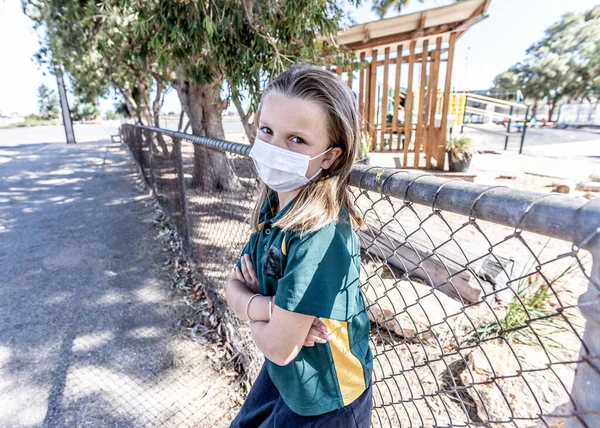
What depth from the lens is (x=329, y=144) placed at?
1.13 m

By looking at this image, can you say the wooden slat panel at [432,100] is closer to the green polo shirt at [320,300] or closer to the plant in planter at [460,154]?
the plant in planter at [460,154]

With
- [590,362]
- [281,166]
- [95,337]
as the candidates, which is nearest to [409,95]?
[95,337]

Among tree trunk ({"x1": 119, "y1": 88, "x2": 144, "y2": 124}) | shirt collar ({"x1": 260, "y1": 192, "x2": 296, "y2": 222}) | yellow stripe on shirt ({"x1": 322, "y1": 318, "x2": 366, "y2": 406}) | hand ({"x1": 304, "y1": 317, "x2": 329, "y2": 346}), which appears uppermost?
tree trunk ({"x1": 119, "y1": 88, "x2": 144, "y2": 124})

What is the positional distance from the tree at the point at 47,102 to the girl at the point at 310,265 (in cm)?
8591

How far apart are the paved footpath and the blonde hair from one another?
162 centimetres

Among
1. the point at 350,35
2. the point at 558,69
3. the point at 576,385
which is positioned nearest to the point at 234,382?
the point at 576,385

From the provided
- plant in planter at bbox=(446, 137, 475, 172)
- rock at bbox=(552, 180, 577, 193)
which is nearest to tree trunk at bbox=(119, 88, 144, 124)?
plant in planter at bbox=(446, 137, 475, 172)

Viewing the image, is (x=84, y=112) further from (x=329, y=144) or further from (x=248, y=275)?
(x=329, y=144)

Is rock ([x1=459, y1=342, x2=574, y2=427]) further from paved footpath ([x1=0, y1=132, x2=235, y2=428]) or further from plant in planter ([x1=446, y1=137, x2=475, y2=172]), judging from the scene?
plant in planter ([x1=446, y1=137, x2=475, y2=172])

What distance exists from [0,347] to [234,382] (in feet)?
6.02

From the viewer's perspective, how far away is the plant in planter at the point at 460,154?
23.4 feet

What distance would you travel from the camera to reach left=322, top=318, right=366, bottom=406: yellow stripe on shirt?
1084 mm

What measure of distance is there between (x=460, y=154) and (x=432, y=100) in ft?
4.64

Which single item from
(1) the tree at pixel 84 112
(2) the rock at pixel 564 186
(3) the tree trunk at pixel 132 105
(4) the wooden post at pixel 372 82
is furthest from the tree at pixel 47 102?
(2) the rock at pixel 564 186
